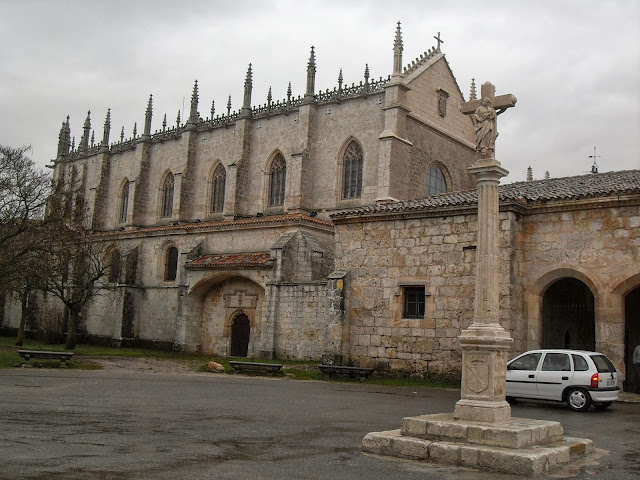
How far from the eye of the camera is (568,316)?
63.8 ft

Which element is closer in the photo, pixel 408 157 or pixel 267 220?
pixel 267 220

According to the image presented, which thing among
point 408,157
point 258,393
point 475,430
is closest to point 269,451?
point 475,430

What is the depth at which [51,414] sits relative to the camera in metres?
10.6

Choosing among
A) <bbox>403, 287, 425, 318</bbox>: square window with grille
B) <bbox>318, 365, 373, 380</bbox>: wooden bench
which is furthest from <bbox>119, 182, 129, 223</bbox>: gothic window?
<bbox>403, 287, 425, 318</bbox>: square window with grille

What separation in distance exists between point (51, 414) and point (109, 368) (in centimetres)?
1184

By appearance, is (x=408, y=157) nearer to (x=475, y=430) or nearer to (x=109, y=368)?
(x=109, y=368)

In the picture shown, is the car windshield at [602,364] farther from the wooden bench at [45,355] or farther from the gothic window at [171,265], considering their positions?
the gothic window at [171,265]

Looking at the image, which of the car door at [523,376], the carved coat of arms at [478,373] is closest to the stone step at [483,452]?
the carved coat of arms at [478,373]

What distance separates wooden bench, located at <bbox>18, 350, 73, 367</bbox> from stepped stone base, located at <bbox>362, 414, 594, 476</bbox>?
15759 mm

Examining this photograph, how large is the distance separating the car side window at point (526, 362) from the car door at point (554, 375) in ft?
0.67

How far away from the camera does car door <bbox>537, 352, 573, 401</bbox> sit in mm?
13539

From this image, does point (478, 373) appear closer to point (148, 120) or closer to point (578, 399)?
point (578, 399)

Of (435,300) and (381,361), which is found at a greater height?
(435,300)

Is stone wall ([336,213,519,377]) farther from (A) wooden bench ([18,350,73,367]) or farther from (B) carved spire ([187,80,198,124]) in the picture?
(B) carved spire ([187,80,198,124])
